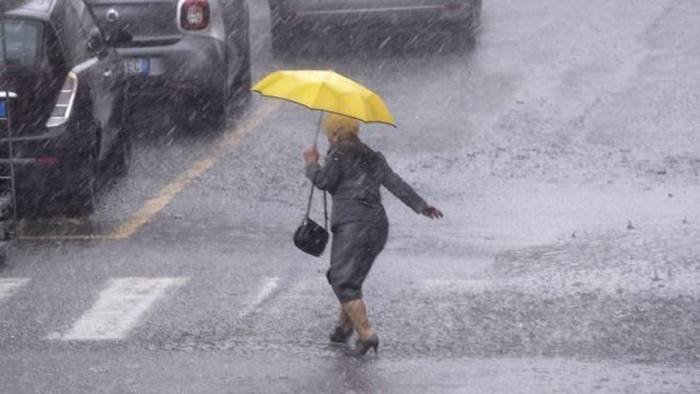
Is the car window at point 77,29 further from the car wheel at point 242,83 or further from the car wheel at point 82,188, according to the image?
the car wheel at point 242,83

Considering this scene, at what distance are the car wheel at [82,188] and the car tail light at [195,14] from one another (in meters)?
3.01

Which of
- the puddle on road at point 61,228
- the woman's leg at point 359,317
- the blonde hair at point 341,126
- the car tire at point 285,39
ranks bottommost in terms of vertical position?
the car tire at point 285,39

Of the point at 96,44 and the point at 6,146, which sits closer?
the point at 6,146

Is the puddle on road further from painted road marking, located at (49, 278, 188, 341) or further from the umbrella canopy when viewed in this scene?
the umbrella canopy

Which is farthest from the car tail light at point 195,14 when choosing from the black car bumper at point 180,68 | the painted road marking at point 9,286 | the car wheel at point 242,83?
the painted road marking at point 9,286

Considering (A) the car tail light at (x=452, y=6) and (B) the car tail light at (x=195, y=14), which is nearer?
(B) the car tail light at (x=195, y=14)

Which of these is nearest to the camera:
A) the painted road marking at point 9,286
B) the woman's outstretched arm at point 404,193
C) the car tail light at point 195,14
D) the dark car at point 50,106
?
the woman's outstretched arm at point 404,193

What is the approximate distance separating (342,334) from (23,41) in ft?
12.5

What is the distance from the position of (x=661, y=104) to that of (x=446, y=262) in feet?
19.7

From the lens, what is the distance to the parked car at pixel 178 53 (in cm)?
A: 1491

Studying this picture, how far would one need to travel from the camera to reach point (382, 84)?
1720 cm

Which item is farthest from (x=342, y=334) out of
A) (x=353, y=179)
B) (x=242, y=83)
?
(x=242, y=83)

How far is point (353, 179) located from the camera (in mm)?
8953

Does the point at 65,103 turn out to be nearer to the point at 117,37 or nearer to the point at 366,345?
the point at 117,37
